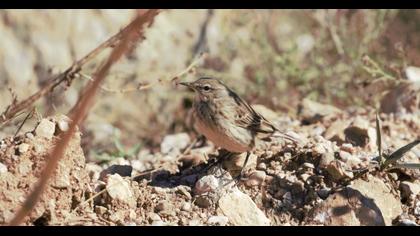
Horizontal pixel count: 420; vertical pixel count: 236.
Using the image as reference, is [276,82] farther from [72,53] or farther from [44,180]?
[44,180]

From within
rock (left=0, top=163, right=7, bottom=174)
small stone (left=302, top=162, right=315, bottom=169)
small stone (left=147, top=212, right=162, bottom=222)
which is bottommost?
small stone (left=147, top=212, right=162, bottom=222)

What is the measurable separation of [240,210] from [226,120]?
160 centimetres

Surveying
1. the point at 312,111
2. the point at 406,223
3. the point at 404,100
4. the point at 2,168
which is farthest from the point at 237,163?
the point at 404,100

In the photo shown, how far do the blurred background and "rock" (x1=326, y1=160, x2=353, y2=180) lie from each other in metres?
2.68

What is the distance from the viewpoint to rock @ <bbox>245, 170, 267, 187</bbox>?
5.34 m

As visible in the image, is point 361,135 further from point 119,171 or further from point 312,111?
point 119,171

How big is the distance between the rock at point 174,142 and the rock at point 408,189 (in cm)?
275

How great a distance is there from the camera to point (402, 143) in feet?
21.9

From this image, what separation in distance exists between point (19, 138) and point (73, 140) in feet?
1.17

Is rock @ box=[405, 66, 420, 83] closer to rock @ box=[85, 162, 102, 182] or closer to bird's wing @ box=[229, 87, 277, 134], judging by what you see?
bird's wing @ box=[229, 87, 277, 134]

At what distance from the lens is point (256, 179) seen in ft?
17.6

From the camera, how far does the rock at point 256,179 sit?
17.5 feet

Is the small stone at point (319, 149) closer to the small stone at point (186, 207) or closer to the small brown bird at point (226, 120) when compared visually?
the small brown bird at point (226, 120)

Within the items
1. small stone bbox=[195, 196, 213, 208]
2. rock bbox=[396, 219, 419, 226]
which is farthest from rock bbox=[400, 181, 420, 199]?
small stone bbox=[195, 196, 213, 208]
